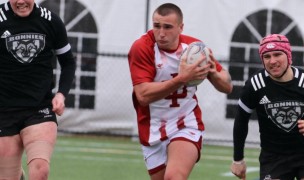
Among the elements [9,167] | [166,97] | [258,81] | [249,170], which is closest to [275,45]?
[258,81]

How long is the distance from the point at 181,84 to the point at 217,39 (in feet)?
26.6

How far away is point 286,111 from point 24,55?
7.49ft

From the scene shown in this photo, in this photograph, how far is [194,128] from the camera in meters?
7.39

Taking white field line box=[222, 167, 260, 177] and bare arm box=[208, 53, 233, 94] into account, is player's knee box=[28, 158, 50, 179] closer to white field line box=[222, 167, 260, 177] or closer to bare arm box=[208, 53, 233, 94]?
bare arm box=[208, 53, 233, 94]

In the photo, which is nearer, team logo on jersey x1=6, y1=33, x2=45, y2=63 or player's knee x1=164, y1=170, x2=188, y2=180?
player's knee x1=164, y1=170, x2=188, y2=180

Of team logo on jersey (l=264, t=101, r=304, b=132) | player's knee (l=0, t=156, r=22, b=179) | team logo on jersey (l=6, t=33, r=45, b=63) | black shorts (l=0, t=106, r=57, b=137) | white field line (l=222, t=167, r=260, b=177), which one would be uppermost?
team logo on jersey (l=6, t=33, r=45, b=63)

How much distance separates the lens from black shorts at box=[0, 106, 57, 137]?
748 centimetres

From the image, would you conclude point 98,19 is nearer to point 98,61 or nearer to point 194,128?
point 98,61

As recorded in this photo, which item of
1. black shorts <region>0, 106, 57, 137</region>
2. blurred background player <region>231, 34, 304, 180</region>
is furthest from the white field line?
black shorts <region>0, 106, 57, 137</region>

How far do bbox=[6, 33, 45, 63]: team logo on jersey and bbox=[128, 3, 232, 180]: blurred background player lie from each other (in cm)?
83

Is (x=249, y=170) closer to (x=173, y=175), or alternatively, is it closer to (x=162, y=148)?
(x=162, y=148)

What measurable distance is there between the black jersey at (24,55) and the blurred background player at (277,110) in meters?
1.76

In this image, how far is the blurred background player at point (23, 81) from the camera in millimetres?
7445

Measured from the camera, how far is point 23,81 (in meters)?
7.51
